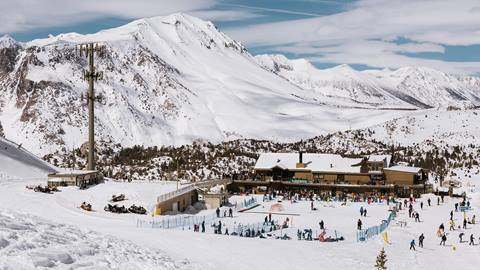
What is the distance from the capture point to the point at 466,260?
39688 millimetres

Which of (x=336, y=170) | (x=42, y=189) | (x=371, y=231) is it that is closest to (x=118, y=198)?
(x=42, y=189)

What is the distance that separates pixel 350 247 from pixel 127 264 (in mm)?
22193

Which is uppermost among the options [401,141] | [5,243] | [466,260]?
[401,141]

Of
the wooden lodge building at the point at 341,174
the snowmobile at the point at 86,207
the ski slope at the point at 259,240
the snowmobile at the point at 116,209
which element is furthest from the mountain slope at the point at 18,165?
the wooden lodge building at the point at 341,174

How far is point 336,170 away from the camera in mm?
84438

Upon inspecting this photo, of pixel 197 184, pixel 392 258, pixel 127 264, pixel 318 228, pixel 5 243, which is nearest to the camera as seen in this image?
pixel 5 243

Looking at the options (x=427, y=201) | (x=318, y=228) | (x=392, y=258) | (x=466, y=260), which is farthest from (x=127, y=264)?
(x=427, y=201)

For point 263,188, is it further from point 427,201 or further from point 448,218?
point 448,218

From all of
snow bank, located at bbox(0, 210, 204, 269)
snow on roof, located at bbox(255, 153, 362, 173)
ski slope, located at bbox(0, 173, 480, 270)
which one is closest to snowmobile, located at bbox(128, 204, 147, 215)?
ski slope, located at bbox(0, 173, 480, 270)

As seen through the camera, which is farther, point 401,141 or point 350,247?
point 401,141

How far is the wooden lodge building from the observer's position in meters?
81.1

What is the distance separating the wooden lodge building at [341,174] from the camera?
266 ft

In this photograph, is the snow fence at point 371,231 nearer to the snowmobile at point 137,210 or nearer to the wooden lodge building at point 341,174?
the snowmobile at point 137,210

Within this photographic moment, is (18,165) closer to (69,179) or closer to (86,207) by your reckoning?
(69,179)
